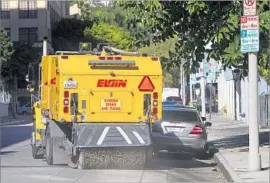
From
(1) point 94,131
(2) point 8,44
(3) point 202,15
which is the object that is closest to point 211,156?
(3) point 202,15

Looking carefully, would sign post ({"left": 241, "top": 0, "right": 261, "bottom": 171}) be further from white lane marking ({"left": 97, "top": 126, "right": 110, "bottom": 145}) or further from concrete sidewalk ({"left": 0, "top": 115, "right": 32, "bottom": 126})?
concrete sidewalk ({"left": 0, "top": 115, "right": 32, "bottom": 126})

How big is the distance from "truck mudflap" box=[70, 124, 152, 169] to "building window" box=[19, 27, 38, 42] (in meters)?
66.0

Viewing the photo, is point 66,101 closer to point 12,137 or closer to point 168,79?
point 12,137

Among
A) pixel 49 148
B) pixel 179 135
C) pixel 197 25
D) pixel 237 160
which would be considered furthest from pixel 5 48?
pixel 237 160

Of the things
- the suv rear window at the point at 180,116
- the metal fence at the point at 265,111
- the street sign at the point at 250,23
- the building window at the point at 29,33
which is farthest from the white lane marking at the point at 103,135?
the building window at the point at 29,33

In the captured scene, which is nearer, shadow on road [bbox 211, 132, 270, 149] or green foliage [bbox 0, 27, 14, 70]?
shadow on road [bbox 211, 132, 270, 149]

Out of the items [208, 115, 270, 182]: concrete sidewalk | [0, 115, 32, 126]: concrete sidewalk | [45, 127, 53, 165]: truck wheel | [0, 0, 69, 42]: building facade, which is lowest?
[0, 115, 32, 126]: concrete sidewalk

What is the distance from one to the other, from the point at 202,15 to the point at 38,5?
61.5m

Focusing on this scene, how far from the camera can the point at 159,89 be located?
1487cm

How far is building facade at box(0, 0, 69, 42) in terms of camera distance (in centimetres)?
7500

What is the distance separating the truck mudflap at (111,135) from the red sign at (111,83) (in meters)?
0.90

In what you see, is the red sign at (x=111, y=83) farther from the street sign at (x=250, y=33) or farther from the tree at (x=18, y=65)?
the tree at (x=18, y=65)

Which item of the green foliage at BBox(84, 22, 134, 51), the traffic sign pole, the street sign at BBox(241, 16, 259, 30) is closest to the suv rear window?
the traffic sign pole

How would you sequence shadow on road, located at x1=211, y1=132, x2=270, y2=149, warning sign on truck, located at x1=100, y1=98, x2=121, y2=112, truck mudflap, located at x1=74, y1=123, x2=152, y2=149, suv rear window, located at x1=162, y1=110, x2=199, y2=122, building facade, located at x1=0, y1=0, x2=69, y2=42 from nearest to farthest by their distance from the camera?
truck mudflap, located at x1=74, y1=123, x2=152, y2=149 → warning sign on truck, located at x1=100, y1=98, x2=121, y2=112 → suv rear window, located at x1=162, y1=110, x2=199, y2=122 → shadow on road, located at x1=211, y1=132, x2=270, y2=149 → building facade, located at x1=0, y1=0, x2=69, y2=42
